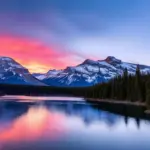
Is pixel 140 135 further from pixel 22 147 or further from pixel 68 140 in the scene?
pixel 22 147

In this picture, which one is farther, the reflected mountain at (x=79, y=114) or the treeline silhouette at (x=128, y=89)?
the treeline silhouette at (x=128, y=89)

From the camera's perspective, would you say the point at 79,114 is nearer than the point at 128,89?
Yes

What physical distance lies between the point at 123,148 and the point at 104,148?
160 centimetres

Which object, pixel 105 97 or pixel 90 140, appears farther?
pixel 105 97

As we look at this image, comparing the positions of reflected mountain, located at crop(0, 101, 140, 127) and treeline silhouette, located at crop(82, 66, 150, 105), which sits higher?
treeline silhouette, located at crop(82, 66, 150, 105)

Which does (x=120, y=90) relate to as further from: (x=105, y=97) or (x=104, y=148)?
(x=104, y=148)

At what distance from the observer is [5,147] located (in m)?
28.3

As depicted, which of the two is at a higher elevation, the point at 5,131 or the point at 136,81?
the point at 136,81

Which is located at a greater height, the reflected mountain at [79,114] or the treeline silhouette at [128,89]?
the treeline silhouette at [128,89]

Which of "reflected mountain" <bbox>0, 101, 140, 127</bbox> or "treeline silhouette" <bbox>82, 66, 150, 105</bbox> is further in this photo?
"treeline silhouette" <bbox>82, 66, 150, 105</bbox>

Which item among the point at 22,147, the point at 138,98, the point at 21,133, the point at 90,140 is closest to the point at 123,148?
the point at 90,140

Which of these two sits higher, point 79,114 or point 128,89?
point 128,89

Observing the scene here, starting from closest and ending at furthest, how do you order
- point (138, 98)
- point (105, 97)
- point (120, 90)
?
point (138, 98) < point (120, 90) < point (105, 97)

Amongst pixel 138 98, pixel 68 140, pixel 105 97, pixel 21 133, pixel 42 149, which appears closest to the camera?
pixel 42 149
